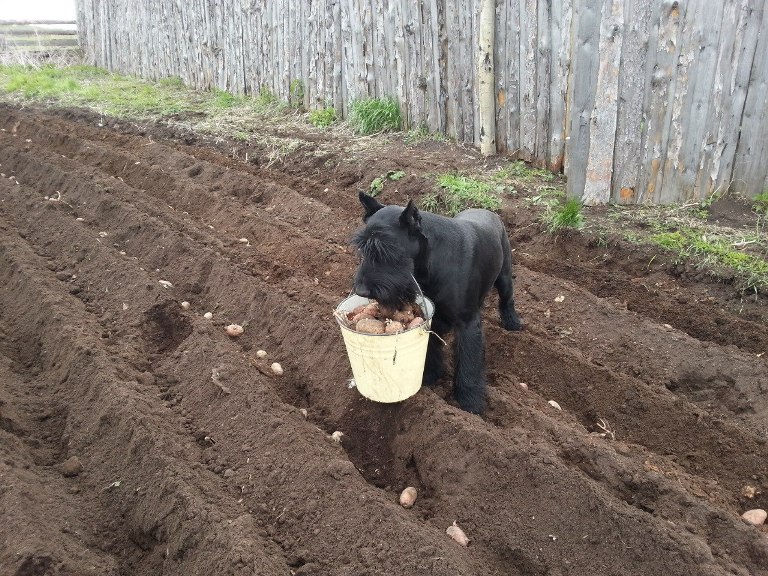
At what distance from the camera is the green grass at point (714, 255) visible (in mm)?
5492

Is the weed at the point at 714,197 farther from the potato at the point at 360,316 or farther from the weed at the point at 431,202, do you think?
the potato at the point at 360,316

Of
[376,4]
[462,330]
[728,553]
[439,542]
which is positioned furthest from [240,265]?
[376,4]

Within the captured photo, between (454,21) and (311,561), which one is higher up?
(454,21)

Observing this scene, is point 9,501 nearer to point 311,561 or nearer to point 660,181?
point 311,561

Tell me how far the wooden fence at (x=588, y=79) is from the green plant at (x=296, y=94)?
0.42 m

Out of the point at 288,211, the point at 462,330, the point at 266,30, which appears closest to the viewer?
the point at 462,330

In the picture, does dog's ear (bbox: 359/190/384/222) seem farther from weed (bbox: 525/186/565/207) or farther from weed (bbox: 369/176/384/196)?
weed (bbox: 369/176/384/196)

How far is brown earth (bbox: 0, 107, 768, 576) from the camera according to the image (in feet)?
10.4

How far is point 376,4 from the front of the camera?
9.91 meters

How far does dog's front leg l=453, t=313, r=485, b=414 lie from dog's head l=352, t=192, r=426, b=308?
69cm

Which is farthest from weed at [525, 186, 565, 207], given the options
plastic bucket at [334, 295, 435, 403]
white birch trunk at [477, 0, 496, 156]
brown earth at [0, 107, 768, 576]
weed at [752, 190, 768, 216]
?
plastic bucket at [334, 295, 435, 403]

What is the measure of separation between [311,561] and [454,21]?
312 inches

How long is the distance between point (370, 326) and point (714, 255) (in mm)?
4038

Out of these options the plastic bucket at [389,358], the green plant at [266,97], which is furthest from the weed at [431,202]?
the green plant at [266,97]
